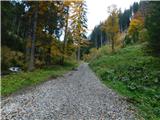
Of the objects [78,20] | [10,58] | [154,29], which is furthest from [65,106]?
[78,20]

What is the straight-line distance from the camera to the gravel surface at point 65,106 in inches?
556

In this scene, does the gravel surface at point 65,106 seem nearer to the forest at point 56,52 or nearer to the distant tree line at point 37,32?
the forest at point 56,52

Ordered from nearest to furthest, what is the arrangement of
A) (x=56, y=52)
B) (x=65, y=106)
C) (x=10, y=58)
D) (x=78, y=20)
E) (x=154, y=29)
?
(x=65, y=106) < (x=154, y=29) < (x=10, y=58) < (x=56, y=52) < (x=78, y=20)

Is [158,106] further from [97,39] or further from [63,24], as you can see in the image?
[97,39]

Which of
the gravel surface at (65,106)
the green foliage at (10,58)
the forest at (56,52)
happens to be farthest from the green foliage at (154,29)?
the green foliage at (10,58)

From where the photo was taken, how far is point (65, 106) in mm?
16125

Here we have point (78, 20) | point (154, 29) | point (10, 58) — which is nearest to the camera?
point (154, 29)

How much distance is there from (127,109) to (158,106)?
8.54 ft

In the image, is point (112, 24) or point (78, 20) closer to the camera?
point (78, 20)

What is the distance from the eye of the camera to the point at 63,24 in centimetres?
4491

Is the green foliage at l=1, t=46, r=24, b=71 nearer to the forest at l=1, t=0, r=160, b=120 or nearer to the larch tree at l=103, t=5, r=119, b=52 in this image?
the forest at l=1, t=0, r=160, b=120

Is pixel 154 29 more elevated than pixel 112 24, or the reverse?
pixel 112 24

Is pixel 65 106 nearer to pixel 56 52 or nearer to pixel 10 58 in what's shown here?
pixel 10 58

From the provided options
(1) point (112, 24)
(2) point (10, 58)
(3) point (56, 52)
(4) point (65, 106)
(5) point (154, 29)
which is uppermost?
(1) point (112, 24)
